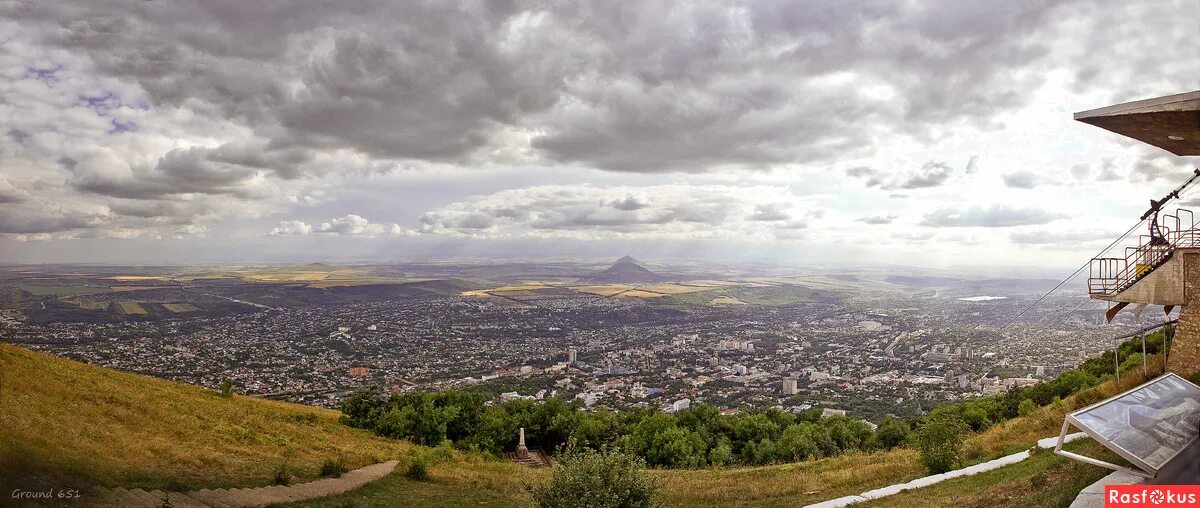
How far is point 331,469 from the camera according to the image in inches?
633

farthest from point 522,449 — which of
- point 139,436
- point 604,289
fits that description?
point 604,289

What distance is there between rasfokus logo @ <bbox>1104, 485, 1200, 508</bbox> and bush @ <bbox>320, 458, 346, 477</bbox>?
1763 centimetres

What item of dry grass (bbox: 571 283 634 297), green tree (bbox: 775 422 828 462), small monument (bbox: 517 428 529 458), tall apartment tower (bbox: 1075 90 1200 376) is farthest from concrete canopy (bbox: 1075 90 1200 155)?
dry grass (bbox: 571 283 634 297)

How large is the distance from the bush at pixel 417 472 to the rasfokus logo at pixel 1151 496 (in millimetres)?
16796

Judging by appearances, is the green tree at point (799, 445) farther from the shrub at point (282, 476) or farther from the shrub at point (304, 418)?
the shrub at point (304, 418)

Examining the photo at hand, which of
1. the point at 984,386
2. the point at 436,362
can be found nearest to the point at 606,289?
the point at 436,362

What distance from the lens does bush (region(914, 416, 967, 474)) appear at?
494 inches

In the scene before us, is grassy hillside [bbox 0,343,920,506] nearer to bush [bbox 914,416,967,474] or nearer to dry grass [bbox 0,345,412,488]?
dry grass [bbox 0,345,412,488]

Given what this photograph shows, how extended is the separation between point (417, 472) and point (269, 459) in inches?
173

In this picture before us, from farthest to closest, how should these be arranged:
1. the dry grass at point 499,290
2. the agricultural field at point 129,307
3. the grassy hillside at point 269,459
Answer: the dry grass at point 499,290
the agricultural field at point 129,307
the grassy hillside at point 269,459

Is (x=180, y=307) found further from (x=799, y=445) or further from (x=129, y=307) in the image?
(x=799, y=445)

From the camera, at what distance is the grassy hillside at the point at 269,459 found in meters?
9.89

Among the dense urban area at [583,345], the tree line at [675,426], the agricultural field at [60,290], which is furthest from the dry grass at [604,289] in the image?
the tree line at [675,426]

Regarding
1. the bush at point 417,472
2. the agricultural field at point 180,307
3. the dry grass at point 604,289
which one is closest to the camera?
the bush at point 417,472
